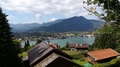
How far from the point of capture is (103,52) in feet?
196

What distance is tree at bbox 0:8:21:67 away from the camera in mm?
32938

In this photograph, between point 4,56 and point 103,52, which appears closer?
point 4,56

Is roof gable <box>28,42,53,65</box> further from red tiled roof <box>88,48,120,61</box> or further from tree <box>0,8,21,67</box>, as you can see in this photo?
red tiled roof <box>88,48,120,61</box>

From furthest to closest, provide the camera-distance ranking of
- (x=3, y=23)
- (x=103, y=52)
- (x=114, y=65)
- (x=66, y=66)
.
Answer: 1. (x=103, y=52)
2. (x=66, y=66)
3. (x=3, y=23)
4. (x=114, y=65)

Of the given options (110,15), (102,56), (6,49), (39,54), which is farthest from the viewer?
(102,56)

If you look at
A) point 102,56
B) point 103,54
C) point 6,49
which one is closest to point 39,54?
point 6,49

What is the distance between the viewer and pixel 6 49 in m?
33.8

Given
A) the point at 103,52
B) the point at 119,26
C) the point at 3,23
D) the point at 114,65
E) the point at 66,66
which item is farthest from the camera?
the point at 103,52

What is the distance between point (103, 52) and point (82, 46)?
75947 mm

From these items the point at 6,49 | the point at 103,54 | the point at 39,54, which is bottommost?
the point at 103,54

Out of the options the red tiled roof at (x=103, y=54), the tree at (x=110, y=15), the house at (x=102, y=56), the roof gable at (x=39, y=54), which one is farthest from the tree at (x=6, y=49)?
the red tiled roof at (x=103, y=54)

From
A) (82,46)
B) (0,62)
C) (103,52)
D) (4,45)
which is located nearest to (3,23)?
(4,45)

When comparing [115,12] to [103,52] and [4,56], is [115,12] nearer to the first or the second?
[4,56]

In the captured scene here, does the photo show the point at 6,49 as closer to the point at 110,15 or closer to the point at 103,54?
the point at 110,15
